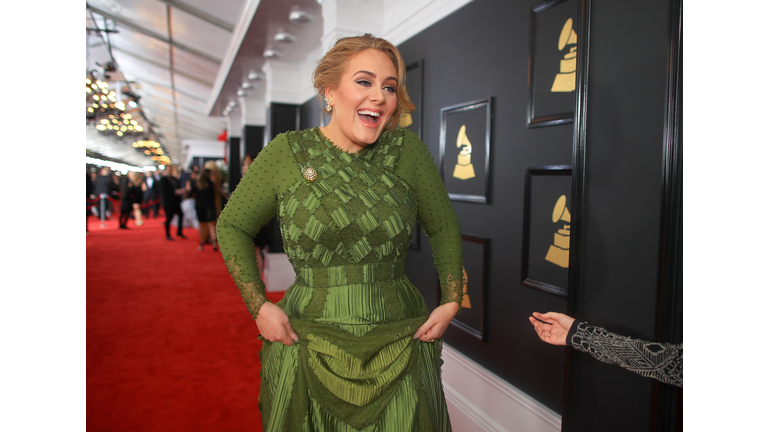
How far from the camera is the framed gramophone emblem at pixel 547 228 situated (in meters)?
1.96

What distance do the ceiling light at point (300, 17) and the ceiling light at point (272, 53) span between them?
3.95 ft

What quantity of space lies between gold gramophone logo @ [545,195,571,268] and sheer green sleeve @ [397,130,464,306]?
689 millimetres

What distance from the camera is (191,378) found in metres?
3.24

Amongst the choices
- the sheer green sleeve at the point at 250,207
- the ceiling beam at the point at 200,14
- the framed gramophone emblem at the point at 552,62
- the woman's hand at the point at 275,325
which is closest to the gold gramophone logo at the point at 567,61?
the framed gramophone emblem at the point at 552,62

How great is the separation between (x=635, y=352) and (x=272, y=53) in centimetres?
A: 519

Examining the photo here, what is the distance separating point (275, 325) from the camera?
1.33 m

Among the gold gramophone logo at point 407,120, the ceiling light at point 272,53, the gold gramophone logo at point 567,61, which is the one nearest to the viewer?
the gold gramophone logo at point 567,61

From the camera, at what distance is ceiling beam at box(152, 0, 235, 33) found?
5.66 meters

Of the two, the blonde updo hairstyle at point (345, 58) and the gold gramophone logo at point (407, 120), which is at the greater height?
the gold gramophone logo at point (407, 120)

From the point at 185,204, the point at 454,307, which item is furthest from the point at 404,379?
the point at 185,204

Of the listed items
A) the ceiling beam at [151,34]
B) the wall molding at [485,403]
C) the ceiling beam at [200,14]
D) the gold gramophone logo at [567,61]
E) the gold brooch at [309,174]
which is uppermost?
the ceiling beam at [151,34]

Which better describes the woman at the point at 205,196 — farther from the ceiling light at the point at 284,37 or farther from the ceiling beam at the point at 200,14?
the ceiling light at the point at 284,37

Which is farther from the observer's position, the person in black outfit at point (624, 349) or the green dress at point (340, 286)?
the green dress at point (340, 286)

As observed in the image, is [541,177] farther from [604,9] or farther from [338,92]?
[338,92]
